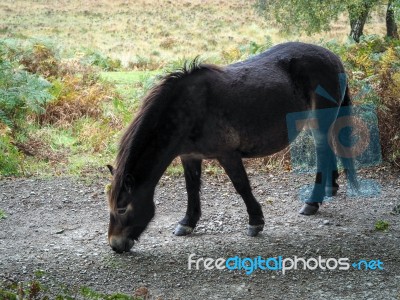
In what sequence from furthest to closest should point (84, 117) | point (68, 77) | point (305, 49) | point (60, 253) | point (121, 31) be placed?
point (121, 31)
point (68, 77)
point (84, 117)
point (305, 49)
point (60, 253)

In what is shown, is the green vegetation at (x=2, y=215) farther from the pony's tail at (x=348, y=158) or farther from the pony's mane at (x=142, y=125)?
the pony's tail at (x=348, y=158)

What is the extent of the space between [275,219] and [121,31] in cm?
1932

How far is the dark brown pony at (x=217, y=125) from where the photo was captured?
4254 mm

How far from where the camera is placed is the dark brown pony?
4.25 m

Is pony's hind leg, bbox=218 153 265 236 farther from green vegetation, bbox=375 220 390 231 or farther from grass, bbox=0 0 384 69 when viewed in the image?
grass, bbox=0 0 384 69

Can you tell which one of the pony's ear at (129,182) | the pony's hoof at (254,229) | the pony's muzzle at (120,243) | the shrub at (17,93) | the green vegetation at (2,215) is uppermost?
the shrub at (17,93)

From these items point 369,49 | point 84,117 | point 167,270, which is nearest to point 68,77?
point 84,117

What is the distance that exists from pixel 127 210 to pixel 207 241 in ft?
3.24

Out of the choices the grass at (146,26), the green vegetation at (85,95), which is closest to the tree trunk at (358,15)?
the green vegetation at (85,95)

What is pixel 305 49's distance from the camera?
17.1 feet

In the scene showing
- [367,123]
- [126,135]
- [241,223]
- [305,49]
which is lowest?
[241,223]

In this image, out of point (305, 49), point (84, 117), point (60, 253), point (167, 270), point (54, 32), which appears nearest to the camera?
point (167, 270)

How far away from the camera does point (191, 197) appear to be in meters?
5.03

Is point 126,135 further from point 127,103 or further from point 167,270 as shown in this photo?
point 127,103
